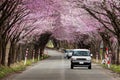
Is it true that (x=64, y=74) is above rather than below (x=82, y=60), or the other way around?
below

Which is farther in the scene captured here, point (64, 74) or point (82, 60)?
point (82, 60)

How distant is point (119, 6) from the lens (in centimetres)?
2581

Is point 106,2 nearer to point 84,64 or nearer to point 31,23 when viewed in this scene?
point 84,64

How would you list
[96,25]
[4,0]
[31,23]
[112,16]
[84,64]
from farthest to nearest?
[96,25] → [31,23] → [84,64] → [112,16] → [4,0]

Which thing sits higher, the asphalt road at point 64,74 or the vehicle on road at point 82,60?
the vehicle on road at point 82,60

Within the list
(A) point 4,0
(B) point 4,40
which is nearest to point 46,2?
(A) point 4,0

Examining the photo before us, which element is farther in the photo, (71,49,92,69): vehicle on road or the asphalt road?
(71,49,92,69): vehicle on road

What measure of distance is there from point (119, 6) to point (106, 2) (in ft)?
3.37

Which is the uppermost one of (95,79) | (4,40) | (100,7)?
(100,7)

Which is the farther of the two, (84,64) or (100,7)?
(84,64)

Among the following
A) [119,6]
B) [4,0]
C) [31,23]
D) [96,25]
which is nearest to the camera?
[4,0]

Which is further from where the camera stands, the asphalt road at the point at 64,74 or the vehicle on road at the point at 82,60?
the vehicle on road at the point at 82,60

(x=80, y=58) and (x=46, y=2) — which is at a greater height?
(x=46, y=2)

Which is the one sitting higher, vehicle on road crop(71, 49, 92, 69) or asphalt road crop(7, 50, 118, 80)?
vehicle on road crop(71, 49, 92, 69)
